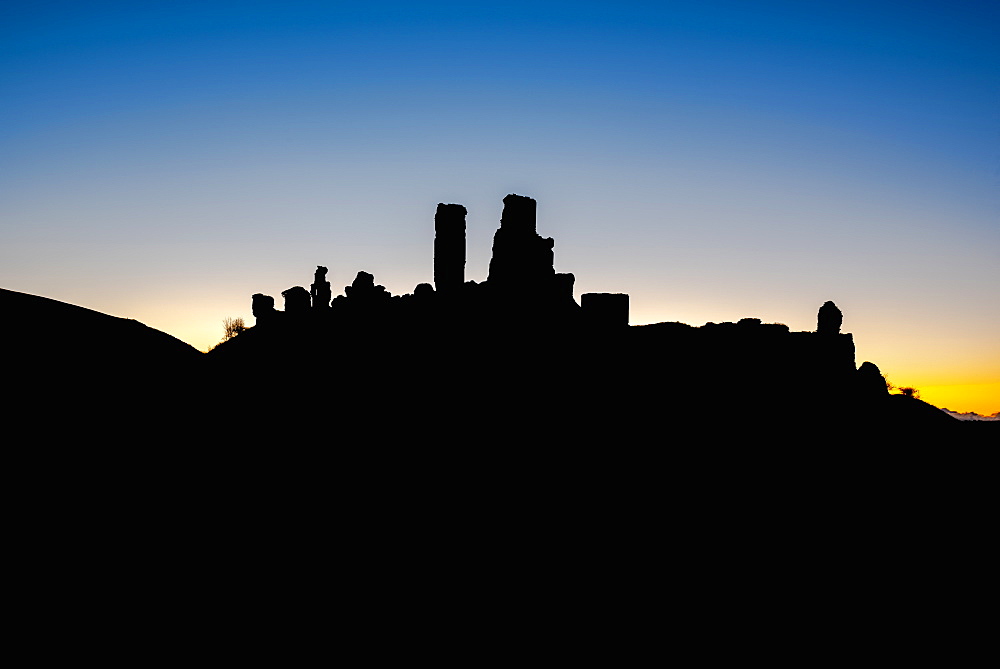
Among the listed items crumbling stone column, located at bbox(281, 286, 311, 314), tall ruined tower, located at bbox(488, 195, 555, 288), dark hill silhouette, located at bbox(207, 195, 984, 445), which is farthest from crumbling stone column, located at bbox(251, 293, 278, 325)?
tall ruined tower, located at bbox(488, 195, 555, 288)

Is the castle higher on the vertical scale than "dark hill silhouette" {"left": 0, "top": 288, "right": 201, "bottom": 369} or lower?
higher

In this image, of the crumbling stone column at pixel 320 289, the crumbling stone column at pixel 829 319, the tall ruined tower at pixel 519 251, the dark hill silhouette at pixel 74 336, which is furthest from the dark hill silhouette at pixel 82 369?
the crumbling stone column at pixel 829 319

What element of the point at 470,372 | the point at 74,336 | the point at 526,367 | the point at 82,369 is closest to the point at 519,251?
the point at 526,367

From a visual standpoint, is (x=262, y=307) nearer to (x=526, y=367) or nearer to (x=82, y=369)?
(x=526, y=367)

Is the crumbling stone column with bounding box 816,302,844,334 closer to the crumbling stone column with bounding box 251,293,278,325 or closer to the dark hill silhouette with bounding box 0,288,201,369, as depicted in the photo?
the crumbling stone column with bounding box 251,293,278,325

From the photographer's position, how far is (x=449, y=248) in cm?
6450

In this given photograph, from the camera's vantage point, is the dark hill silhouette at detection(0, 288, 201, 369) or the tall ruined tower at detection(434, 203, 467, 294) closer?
the dark hill silhouette at detection(0, 288, 201, 369)

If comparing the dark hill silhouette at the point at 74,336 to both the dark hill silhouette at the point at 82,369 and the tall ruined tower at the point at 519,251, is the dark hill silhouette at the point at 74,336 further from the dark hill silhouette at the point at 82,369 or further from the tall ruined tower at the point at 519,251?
the tall ruined tower at the point at 519,251

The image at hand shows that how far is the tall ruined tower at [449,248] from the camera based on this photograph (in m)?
64.1

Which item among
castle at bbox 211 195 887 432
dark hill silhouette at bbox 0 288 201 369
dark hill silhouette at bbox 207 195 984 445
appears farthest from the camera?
castle at bbox 211 195 887 432

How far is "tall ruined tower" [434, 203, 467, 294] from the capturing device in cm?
6406

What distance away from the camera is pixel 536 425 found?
1561 inches

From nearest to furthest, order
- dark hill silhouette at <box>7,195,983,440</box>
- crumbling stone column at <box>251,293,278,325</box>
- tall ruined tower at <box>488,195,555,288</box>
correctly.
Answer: dark hill silhouette at <box>7,195,983,440</box>
tall ruined tower at <box>488,195,555,288</box>
crumbling stone column at <box>251,293,278,325</box>

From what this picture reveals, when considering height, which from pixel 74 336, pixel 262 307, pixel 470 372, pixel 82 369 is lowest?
pixel 82 369
